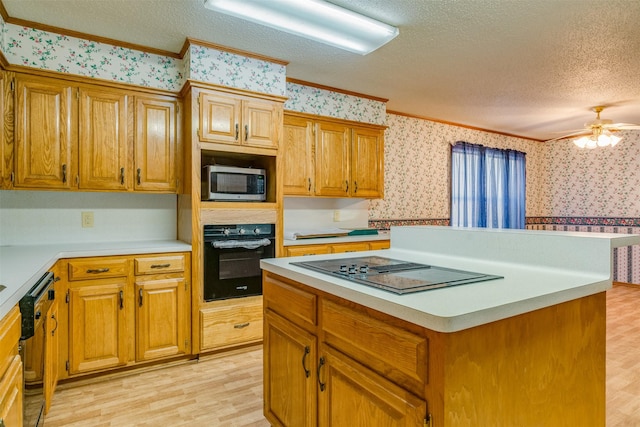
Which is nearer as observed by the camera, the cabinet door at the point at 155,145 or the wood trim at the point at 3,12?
the wood trim at the point at 3,12

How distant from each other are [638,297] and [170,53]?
243 inches

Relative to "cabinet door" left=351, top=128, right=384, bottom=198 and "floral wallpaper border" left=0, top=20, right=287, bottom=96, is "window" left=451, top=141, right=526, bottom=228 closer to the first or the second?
"cabinet door" left=351, top=128, right=384, bottom=198

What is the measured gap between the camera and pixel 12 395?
4.07ft

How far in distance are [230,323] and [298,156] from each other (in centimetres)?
166

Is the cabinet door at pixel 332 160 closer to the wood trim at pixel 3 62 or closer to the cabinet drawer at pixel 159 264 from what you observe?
the cabinet drawer at pixel 159 264

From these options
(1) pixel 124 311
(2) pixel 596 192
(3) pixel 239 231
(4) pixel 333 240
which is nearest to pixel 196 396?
(1) pixel 124 311

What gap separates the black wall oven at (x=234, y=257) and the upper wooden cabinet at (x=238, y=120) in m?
0.70

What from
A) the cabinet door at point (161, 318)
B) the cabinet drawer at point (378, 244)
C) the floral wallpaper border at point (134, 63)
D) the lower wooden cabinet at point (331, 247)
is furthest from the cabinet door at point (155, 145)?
the cabinet drawer at point (378, 244)

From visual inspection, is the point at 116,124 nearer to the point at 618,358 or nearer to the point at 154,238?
the point at 154,238

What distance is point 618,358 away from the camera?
Result: 285cm

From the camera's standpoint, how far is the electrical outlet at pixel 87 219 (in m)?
2.91

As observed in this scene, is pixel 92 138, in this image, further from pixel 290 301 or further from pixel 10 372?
pixel 290 301

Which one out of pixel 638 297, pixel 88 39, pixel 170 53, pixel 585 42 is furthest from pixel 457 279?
pixel 638 297

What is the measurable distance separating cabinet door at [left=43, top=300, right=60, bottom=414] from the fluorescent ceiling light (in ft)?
6.45
